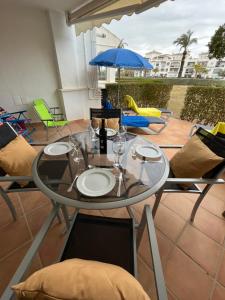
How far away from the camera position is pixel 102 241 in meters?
1.02

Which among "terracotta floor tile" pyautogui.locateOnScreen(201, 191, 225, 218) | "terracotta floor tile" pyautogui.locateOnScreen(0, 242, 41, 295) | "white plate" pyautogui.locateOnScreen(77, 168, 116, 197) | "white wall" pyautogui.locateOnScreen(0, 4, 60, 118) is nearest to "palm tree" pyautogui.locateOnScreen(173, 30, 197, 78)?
"white wall" pyautogui.locateOnScreen(0, 4, 60, 118)

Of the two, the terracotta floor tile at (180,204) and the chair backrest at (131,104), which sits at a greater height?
the chair backrest at (131,104)

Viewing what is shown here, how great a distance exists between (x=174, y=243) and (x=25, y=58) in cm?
486

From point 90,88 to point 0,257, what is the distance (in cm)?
441

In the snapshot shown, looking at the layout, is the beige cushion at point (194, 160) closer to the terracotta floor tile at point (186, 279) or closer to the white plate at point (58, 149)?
the terracotta floor tile at point (186, 279)

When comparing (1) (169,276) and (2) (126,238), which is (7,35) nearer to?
(2) (126,238)

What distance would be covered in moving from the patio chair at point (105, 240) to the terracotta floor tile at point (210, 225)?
2.97ft

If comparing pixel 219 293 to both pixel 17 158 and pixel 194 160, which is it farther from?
pixel 17 158

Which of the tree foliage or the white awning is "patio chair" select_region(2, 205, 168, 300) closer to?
the white awning

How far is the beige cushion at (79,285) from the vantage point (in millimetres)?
408

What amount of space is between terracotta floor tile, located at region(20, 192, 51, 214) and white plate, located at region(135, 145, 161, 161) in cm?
134

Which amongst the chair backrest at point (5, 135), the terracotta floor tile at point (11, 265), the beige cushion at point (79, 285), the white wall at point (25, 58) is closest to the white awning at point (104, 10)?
the white wall at point (25, 58)

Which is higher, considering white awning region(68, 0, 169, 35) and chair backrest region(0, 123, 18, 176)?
white awning region(68, 0, 169, 35)

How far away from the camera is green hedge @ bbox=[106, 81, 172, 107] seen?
5195mm
